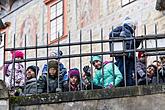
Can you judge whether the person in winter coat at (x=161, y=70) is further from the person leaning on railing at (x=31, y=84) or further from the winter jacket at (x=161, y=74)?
the person leaning on railing at (x=31, y=84)

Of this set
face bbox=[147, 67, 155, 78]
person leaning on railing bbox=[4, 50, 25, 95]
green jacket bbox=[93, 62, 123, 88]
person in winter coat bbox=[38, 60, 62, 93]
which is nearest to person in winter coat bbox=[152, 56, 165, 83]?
face bbox=[147, 67, 155, 78]

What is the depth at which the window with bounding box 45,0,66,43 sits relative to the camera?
71.3ft

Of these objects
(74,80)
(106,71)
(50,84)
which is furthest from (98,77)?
(50,84)

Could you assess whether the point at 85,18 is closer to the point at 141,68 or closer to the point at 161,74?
the point at 161,74

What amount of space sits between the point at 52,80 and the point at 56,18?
11442 millimetres

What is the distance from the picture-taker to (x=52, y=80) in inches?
431

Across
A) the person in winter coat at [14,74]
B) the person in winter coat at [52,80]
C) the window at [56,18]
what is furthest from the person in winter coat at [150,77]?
the window at [56,18]

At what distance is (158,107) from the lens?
10.1 meters

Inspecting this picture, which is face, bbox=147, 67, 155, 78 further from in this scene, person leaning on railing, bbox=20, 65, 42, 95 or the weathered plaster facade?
the weathered plaster facade

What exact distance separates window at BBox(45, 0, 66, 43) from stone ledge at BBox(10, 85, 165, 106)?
11.0 m

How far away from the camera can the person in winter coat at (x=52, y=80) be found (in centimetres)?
1080

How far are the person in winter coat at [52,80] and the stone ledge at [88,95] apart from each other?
378 millimetres

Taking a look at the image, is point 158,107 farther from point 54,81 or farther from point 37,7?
point 37,7

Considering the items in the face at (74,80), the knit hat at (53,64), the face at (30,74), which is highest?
the knit hat at (53,64)
